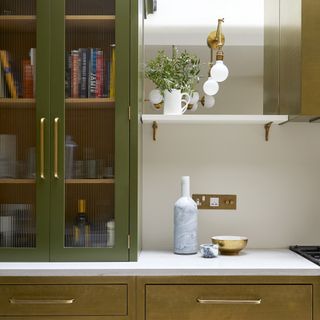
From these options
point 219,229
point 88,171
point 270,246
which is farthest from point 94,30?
point 270,246

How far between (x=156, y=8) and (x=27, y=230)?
4.20ft

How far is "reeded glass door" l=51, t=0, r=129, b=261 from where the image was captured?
7.70ft

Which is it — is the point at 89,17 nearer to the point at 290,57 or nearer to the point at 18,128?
the point at 18,128

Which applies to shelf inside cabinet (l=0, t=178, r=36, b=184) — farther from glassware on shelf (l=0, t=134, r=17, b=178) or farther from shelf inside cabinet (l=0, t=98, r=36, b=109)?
shelf inside cabinet (l=0, t=98, r=36, b=109)

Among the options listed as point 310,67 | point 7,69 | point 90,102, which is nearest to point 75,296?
point 90,102

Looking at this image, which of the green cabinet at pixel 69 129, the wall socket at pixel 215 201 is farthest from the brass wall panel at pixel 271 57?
the green cabinet at pixel 69 129

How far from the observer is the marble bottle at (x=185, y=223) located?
100 inches

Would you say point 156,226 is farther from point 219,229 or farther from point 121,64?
point 121,64

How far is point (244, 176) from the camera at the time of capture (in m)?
2.79

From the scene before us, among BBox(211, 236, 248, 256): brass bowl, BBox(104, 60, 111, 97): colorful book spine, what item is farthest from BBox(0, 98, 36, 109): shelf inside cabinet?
BBox(211, 236, 248, 256): brass bowl

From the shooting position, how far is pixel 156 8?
278 cm

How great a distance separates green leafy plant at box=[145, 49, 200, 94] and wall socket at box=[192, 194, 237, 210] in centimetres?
55

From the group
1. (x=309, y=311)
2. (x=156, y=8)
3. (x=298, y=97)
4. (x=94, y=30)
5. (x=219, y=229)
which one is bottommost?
(x=309, y=311)

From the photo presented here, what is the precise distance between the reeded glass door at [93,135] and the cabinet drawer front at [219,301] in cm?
26
